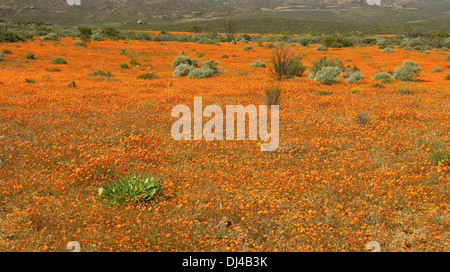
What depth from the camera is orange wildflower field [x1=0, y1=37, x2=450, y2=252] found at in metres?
4.95

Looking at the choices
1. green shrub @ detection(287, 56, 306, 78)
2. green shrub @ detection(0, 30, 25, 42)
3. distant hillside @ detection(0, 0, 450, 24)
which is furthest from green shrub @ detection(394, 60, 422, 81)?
distant hillside @ detection(0, 0, 450, 24)

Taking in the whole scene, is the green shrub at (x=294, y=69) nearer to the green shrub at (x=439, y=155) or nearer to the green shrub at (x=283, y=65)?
the green shrub at (x=283, y=65)

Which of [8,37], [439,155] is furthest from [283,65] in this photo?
[8,37]

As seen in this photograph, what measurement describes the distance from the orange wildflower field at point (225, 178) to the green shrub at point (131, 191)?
0.49 feet

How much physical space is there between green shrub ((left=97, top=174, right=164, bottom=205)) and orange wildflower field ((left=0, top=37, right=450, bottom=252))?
150 mm

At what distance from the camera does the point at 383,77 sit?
69.6 ft

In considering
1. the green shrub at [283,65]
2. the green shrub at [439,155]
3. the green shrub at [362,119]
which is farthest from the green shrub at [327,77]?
the green shrub at [439,155]

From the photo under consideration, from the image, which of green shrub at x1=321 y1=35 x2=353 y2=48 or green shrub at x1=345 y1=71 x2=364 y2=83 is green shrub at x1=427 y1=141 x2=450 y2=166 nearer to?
green shrub at x1=345 y1=71 x2=364 y2=83

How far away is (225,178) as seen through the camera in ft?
23.2

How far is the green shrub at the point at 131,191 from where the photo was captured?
594 centimetres

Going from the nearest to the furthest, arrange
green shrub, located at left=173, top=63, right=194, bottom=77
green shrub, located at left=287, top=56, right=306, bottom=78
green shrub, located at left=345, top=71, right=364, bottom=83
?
green shrub, located at left=345, top=71, right=364, bottom=83
green shrub, located at left=287, top=56, right=306, bottom=78
green shrub, located at left=173, top=63, right=194, bottom=77
